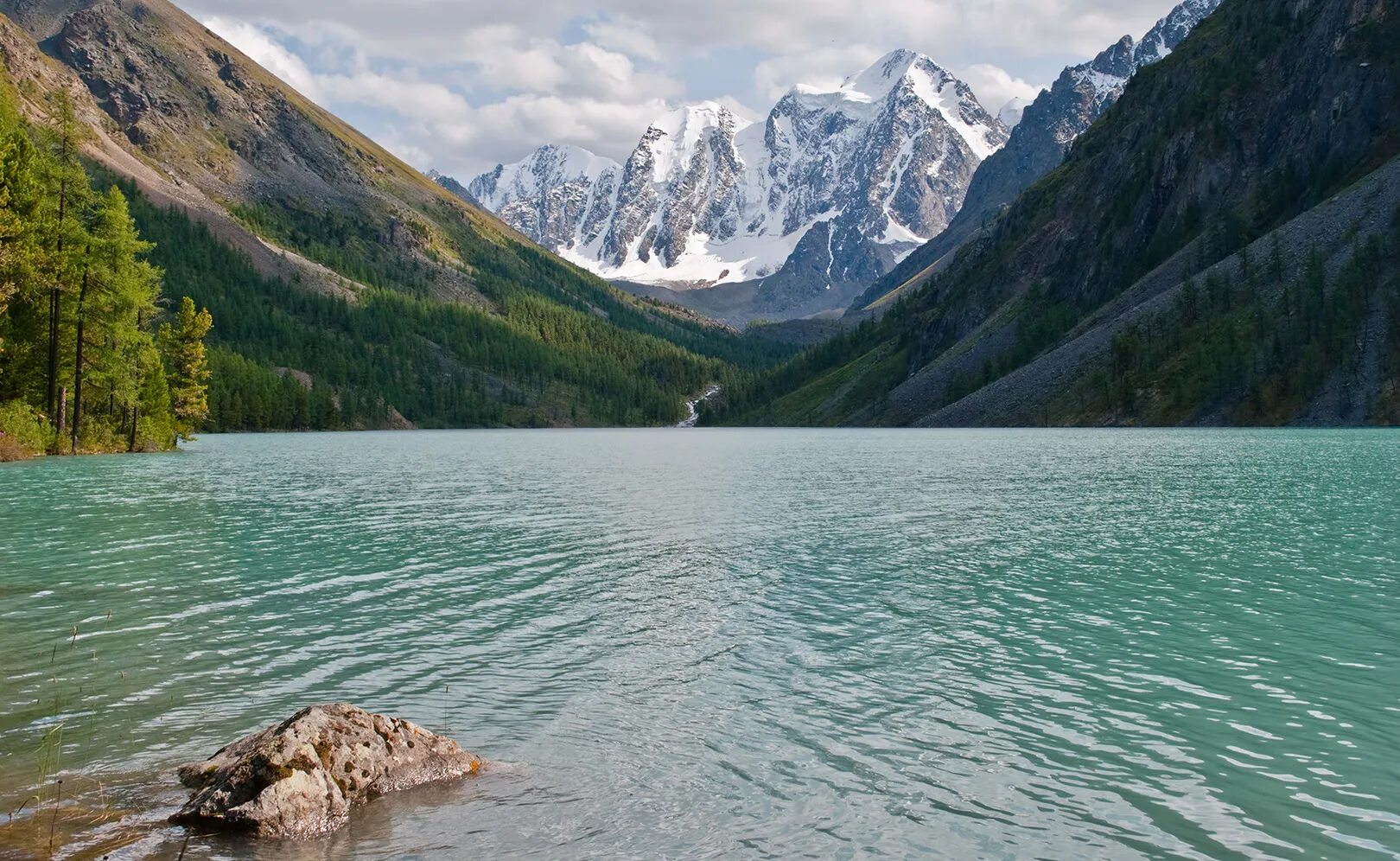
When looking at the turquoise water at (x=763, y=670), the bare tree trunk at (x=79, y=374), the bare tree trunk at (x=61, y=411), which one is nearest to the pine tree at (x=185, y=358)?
the bare tree trunk at (x=79, y=374)

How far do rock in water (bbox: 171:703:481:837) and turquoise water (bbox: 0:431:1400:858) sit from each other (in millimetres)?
421

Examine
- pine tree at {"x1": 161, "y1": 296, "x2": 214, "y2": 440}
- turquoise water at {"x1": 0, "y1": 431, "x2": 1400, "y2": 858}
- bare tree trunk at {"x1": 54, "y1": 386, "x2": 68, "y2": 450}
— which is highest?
pine tree at {"x1": 161, "y1": 296, "x2": 214, "y2": 440}

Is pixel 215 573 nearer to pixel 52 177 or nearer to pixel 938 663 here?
pixel 938 663

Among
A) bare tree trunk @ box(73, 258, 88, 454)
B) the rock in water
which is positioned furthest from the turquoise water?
bare tree trunk @ box(73, 258, 88, 454)

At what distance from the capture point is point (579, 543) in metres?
41.9

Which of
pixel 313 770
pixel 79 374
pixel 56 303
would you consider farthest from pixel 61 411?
pixel 313 770

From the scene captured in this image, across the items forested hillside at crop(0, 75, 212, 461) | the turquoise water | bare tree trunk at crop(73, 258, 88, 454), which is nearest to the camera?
the turquoise water

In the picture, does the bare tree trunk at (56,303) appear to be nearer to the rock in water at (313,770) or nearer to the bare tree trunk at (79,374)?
the bare tree trunk at (79,374)

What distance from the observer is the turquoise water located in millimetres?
13531

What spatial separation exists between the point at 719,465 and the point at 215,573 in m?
69.1

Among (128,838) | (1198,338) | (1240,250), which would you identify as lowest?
(128,838)

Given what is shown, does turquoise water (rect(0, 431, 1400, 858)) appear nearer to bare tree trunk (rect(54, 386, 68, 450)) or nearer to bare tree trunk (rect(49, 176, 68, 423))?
bare tree trunk (rect(49, 176, 68, 423))

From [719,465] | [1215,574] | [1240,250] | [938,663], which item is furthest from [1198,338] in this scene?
[938,663]

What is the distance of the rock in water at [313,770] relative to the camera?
13102 millimetres
